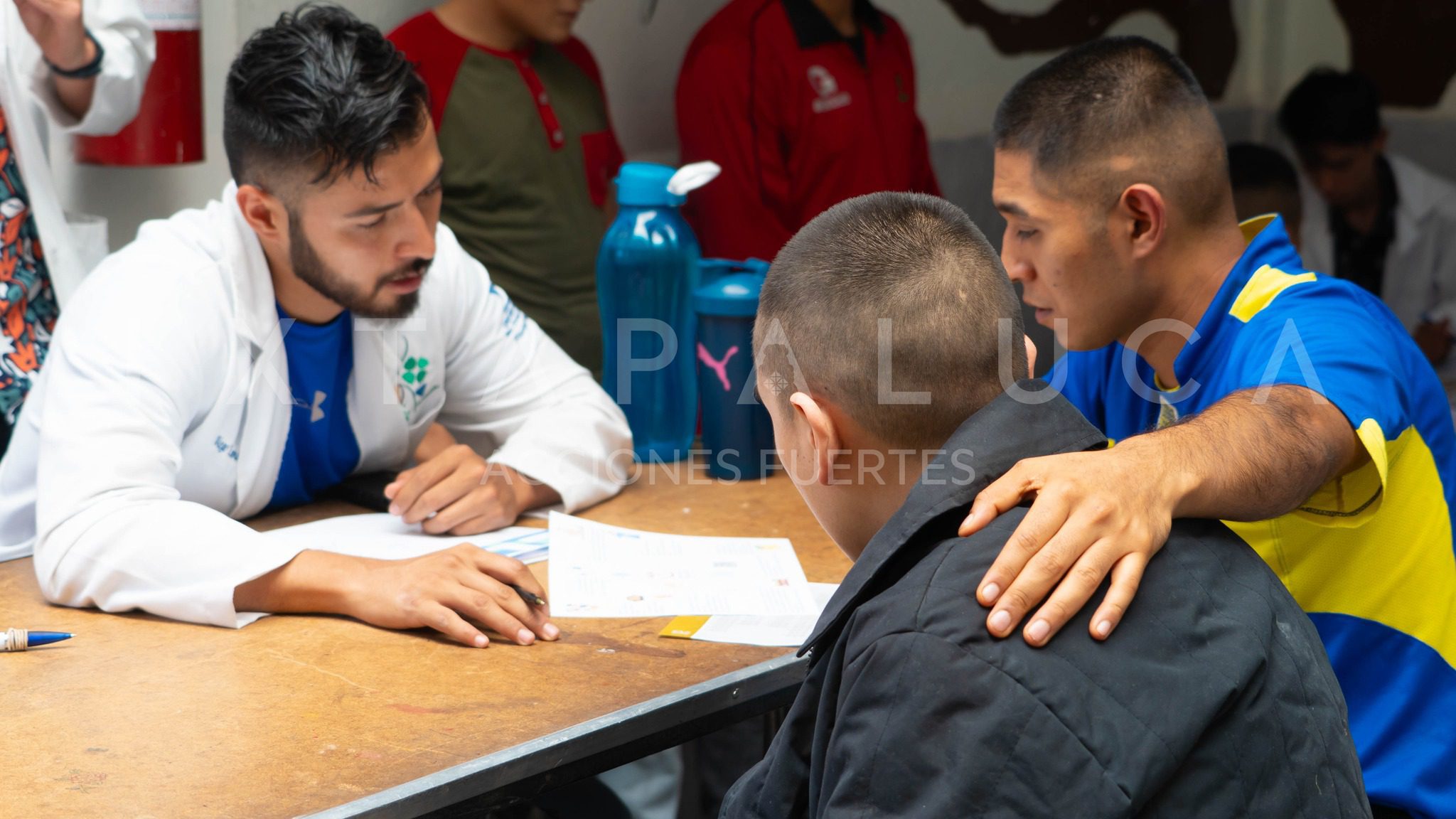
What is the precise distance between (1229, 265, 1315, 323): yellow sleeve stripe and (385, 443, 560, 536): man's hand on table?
3.04ft

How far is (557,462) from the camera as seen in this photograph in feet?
6.05

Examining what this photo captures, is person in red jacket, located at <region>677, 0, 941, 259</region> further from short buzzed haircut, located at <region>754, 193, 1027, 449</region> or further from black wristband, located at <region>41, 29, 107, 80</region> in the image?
short buzzed haircut, located at <region>754, 193, 1027, 449</region>

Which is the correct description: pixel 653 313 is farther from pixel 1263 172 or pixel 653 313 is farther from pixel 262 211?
pixel 1263 172

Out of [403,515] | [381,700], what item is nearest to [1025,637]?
[381,700]

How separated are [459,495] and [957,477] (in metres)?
0.89

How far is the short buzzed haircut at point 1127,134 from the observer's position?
1609mm

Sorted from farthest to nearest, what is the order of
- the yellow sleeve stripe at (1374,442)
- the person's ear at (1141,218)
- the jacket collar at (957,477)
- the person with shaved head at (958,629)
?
1. the person's ear at (1141,218)
2. the yellow sleeve stripe at (1374,442)
3. the jacket collar at (957,477)
4. the person with shaved head at (958,629)

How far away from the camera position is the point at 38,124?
217 centimetres

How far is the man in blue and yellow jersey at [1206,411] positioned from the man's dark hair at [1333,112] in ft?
→ 8.39

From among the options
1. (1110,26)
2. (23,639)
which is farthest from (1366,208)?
(23,639)

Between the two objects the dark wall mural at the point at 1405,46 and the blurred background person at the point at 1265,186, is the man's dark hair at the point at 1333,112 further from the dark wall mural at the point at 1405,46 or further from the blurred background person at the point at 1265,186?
the dark wall mural at the point at 1405,46

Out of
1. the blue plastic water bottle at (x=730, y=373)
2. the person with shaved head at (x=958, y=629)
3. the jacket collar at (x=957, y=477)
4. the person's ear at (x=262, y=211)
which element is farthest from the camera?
the blue plastic water bottle at (x=730, y=373)

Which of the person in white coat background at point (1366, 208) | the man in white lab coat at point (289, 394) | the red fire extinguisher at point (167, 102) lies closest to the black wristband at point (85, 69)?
the red fire extinguisher at point (167, 102)

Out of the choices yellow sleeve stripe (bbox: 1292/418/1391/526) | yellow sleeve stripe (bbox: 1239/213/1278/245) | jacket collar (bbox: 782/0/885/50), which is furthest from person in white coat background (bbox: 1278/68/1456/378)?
yellow sleeve stripe (bbox: 1292/418/1391/526)
